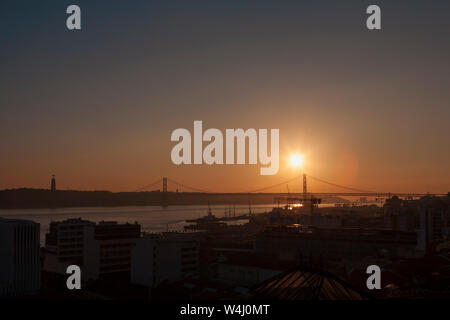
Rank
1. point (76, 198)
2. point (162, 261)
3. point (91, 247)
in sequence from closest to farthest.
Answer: point (162, 261) < point (91, 247) < point (76, 198)

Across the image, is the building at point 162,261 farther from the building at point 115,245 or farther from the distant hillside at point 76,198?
the distant hillside at point 76,198

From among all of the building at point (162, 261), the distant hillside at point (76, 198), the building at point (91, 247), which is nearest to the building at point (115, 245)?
the building at point (91, 247)

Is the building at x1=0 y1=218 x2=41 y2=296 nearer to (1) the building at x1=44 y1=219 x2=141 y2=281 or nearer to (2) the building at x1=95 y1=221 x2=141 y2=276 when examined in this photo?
(1) the building at x1=44 y1=219 x2=141 y2=281

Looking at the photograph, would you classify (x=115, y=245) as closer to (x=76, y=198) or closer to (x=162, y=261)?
(x=162, y=261)

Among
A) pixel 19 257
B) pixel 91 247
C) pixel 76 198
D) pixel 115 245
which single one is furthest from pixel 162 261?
pixel 76 198
